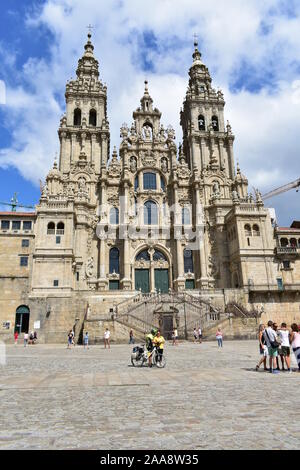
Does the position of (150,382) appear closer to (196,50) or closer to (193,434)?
(193,434)

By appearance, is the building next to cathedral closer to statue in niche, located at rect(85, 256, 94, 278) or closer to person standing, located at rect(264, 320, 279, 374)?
statue in niche, located at rect(85, 256, 94, 278)

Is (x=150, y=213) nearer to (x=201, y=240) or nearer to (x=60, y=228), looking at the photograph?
(x=201, y=240)

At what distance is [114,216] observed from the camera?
45375 mm

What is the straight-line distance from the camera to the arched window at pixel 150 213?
4591 centimetres

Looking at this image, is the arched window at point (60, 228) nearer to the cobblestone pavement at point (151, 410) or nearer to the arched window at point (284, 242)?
the arched window at point (284, 242)

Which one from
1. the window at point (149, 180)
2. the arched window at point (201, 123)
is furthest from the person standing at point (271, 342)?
the arched window at point (201, 123)

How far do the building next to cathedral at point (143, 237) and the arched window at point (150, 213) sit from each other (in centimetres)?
13

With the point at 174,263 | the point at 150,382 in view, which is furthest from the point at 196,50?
the point at 150,382

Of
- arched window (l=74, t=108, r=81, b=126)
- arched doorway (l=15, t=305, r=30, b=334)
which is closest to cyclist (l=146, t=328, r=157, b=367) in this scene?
arched doorway (l=15, t=305, r=30, b=334)

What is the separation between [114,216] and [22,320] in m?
17.2

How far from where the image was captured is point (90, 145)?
47.5m

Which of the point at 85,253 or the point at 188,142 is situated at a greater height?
the point at 188,142

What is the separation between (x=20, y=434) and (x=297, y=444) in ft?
13.6

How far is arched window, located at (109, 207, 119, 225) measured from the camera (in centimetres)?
4516
